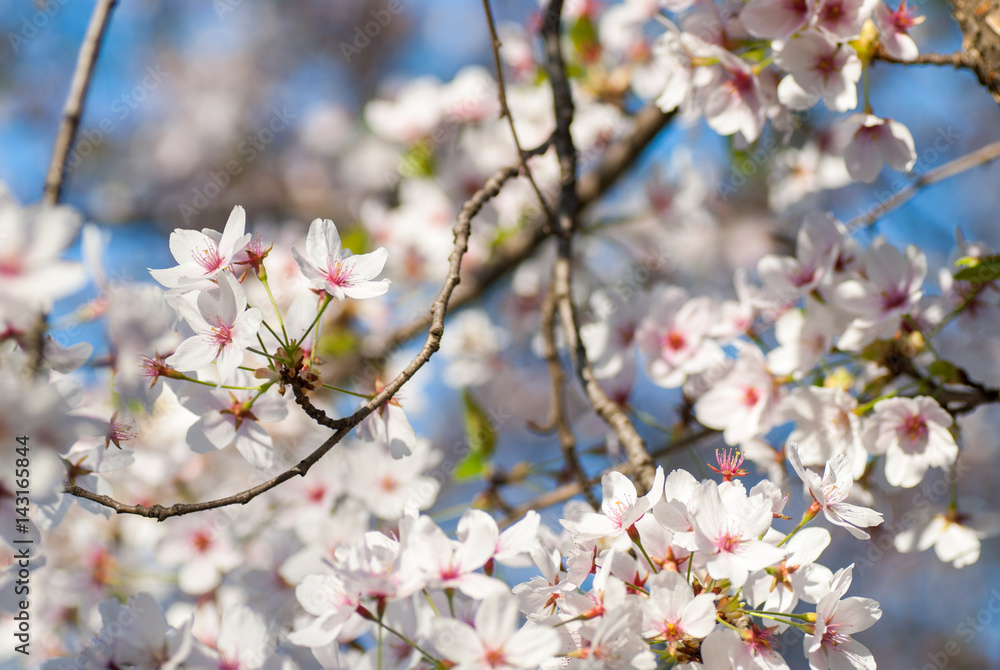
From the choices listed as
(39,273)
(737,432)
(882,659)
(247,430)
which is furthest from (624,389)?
(882,659)

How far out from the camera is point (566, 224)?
1614 millimetres

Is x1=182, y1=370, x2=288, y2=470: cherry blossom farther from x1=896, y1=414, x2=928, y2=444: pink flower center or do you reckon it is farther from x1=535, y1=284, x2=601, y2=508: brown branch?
x1=896, y1=414, x2=928, y2=444: pink flower center

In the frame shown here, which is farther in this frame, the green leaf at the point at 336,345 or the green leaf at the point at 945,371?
the green leaf at the point at 336,345

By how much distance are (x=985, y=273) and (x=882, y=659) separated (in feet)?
15.5

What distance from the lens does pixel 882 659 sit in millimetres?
4949

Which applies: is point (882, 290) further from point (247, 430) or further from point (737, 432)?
point (247, 430)

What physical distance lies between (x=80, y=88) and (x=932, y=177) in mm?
2044

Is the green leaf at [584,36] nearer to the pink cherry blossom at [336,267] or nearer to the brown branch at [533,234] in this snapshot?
the brown branch at [533,234]

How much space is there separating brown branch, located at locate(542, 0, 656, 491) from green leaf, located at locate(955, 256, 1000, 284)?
0.68 m

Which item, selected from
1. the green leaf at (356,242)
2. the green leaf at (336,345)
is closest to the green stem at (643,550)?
the green leaf at (336,345)

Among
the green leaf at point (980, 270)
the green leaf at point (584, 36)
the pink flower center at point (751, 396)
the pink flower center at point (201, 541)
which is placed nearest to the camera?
the green leaf at point (980, 270)

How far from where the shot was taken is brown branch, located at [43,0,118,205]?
60.7 inches

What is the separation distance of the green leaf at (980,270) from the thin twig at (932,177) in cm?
34

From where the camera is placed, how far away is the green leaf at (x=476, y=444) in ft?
6.55
